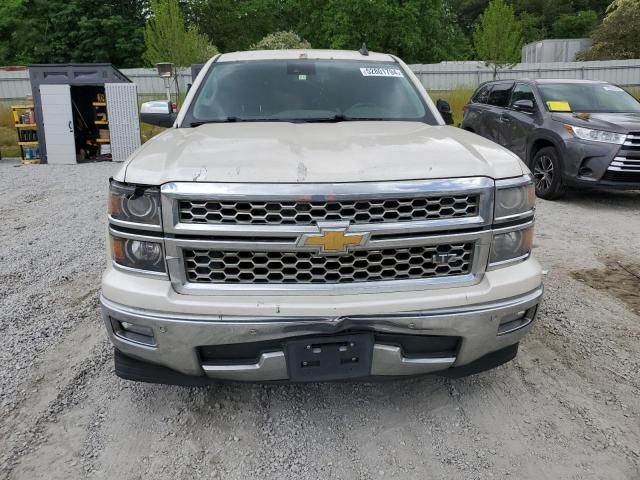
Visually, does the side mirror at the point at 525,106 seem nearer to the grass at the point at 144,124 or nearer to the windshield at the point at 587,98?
the windshield at the point at 587,98

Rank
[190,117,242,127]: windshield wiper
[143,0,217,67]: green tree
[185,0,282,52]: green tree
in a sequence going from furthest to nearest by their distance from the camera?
[185,0,282,52]: green tree, [143,0,217,67]: green tree, [190,117,242,127]: windshield wiper

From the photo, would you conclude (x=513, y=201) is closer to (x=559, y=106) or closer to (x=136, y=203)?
(x=136, y=203)

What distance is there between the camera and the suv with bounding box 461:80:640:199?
23.5ft

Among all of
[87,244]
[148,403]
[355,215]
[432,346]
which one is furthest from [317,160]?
[87,244]

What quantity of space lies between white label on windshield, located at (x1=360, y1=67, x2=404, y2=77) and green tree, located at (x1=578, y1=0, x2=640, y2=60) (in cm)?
3722

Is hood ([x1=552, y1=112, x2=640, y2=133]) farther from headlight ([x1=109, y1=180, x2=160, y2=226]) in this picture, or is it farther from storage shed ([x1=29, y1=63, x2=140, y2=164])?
storage shed ([x1=29, y1=63, x2=140, y2=164])

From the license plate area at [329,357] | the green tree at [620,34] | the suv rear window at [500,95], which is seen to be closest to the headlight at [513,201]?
the license plate area at [329,357]

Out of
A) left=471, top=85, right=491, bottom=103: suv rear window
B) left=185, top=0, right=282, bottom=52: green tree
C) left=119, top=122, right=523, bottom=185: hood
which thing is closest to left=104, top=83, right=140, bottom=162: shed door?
left=471, top=85, right=491, bottom=103: suv rear window

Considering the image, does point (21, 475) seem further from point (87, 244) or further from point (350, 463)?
point (87, 244)

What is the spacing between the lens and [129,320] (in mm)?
2287

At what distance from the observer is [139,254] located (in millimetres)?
2338

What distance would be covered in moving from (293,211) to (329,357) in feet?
2.11

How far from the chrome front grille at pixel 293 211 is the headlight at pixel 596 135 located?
608 centimetres

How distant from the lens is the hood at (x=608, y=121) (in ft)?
23.5
